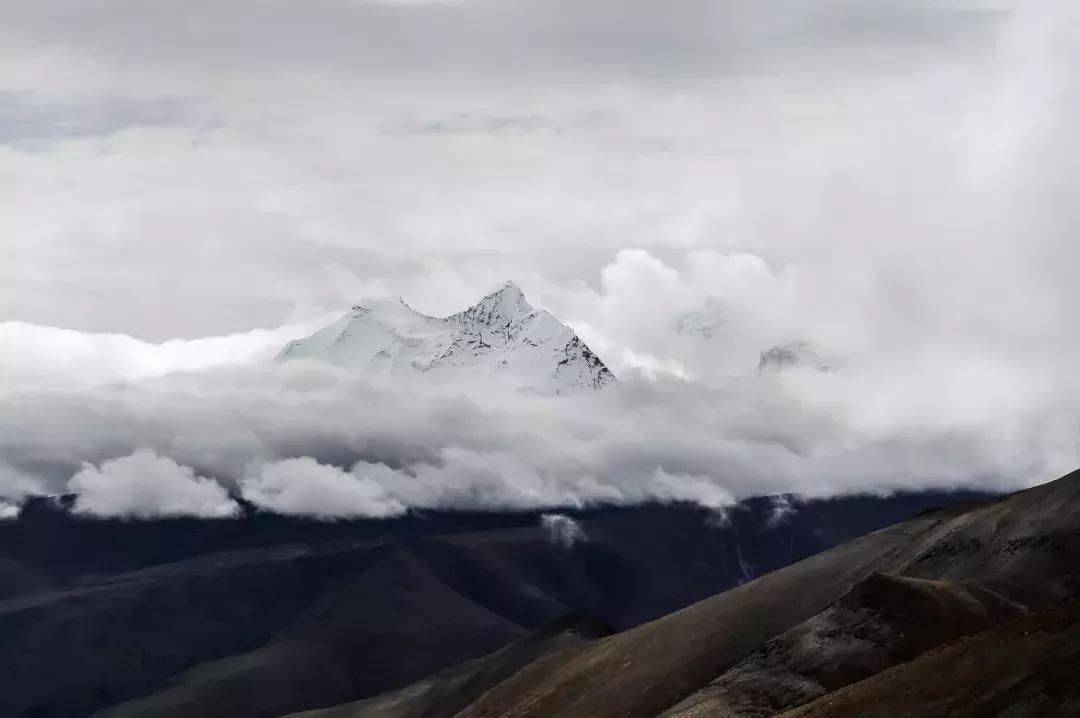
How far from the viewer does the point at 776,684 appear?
19525cm

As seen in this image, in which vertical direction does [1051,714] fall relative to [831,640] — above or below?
below

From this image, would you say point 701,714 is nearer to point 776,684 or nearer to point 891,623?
point 776,684

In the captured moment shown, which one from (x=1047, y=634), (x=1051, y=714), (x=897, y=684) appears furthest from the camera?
(x=897, y=684)

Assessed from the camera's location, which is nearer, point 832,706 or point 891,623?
point 832,706

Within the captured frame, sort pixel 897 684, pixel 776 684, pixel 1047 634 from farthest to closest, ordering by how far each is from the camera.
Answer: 1. pixel 776 684
2. pixel 897 684
3. pixel 1047 634

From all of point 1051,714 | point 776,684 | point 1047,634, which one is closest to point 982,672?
point 1047,634

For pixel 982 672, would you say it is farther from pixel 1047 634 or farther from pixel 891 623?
pixel 891 623

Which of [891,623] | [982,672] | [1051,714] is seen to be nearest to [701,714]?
[891,623]

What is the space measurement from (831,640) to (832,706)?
4509 centimetres

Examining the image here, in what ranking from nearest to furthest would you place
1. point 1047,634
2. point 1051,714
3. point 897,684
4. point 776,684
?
point 1051,714
point 1047,634
point 897,684
point 776,684

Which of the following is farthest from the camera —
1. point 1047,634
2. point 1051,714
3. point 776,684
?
point 776,684

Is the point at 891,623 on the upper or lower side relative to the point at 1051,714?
upper

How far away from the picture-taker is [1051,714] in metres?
119

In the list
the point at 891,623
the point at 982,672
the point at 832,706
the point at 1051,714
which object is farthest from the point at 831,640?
the point at 1051,714
